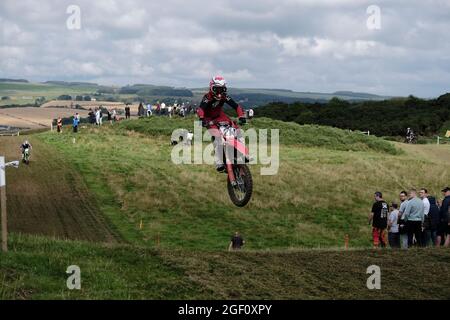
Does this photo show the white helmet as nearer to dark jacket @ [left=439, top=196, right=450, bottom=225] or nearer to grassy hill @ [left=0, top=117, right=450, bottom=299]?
grassy hill @ [left=0, top=117, right=450, bottom=299]

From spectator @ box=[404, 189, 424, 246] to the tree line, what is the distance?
180ft

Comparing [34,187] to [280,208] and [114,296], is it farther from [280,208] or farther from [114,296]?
[114,296]

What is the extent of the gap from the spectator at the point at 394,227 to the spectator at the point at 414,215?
519 millimetres

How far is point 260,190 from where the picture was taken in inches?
1337

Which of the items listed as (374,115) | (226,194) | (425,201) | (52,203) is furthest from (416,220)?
(374,115)

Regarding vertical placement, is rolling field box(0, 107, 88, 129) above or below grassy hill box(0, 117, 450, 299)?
above

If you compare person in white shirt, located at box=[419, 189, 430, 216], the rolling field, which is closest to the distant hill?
the rolling field

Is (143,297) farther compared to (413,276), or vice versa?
(413,276)

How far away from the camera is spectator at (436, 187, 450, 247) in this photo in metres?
16.8

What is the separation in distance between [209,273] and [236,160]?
8.98ft

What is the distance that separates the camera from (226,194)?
33.2m

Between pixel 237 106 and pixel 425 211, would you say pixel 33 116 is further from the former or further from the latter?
pixel 237 106

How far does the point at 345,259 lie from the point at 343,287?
7.46 feet
